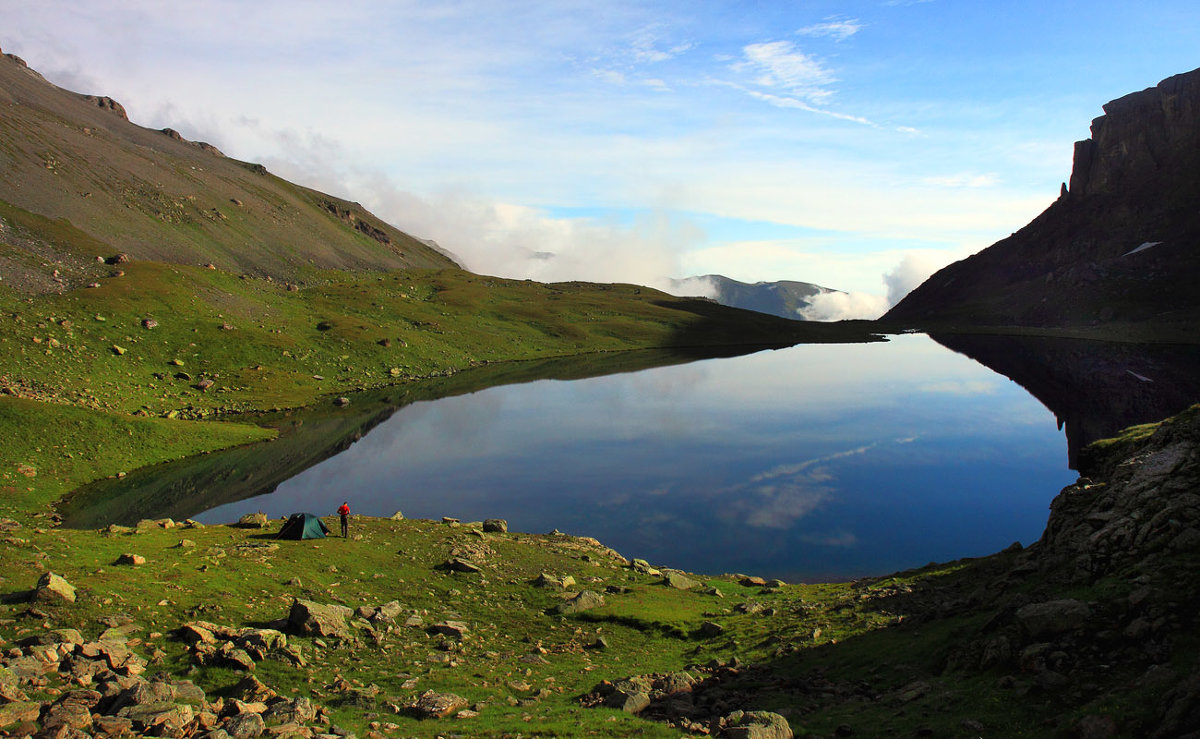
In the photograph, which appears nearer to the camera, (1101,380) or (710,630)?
(710,630)

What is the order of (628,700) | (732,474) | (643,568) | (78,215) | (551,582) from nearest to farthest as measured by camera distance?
1. (628,700)
2. (551,582)
3. (643,568)
4. (732,474)
5. (78,215)

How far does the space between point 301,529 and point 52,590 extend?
53.3 feet

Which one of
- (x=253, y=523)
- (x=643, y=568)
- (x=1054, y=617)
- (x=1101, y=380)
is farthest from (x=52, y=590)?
(x=1101, y=380)

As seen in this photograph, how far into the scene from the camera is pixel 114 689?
18422 mm

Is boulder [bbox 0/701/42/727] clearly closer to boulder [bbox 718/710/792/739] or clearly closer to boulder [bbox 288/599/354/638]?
boulder [bbox 288/599/354/638]

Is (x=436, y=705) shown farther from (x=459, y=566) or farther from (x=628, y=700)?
(x=459, y=566)

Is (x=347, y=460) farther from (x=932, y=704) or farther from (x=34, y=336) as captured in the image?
(x=932, y=704)

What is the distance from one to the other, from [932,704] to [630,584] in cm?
2122

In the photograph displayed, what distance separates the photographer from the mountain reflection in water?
53.0m

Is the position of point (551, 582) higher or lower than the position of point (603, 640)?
higher

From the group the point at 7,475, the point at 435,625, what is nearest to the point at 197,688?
the point at 435,625

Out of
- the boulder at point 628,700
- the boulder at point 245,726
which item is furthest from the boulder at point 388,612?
the boulder at point 245,726

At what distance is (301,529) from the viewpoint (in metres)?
40.3

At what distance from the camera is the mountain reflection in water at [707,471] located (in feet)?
174
